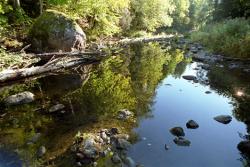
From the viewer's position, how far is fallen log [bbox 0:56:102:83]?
41.5 feet

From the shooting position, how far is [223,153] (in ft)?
22.4

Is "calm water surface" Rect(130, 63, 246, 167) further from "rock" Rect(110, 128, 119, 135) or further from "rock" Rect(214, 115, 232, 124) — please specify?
"rock" Rect(110, 128, 119, 135)

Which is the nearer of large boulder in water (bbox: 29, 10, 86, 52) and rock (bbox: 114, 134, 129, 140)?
rock (bbox: 114, 134, 129, 140)

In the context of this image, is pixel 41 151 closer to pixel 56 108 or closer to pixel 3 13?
pixel 56 108

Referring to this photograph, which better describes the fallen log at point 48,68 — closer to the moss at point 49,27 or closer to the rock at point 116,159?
the moss at point 49,27

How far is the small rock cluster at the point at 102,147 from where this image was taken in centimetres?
624

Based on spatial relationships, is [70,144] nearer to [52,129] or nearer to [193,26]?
[52,129]

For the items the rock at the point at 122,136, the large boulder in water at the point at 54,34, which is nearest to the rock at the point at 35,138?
the rock at the point at 122,136

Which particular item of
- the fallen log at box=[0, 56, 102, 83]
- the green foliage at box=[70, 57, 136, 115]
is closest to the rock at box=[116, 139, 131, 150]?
the green foliage at box=[70, 57, 136, 115]

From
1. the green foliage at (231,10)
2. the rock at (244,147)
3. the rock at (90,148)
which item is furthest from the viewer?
the green foliage at (231,10)

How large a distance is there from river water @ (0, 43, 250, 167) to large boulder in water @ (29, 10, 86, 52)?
427cm

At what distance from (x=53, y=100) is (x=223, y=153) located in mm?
6148

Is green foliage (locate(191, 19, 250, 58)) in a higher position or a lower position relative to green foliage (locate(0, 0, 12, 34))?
lower

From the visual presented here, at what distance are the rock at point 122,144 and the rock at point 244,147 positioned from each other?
8.32 feet
